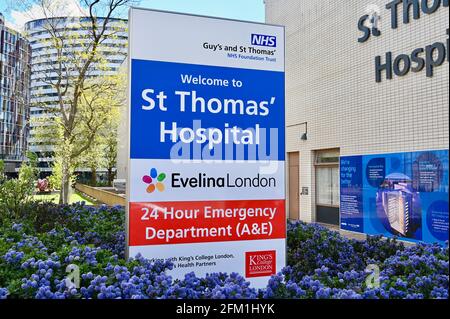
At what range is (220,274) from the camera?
1922mm

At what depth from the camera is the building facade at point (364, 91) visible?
1.17m

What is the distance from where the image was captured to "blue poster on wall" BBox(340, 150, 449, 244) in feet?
3.76

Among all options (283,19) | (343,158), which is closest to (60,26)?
(283,19)

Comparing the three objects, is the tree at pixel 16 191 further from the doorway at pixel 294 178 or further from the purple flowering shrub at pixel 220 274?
the doorway at pixel 294 178

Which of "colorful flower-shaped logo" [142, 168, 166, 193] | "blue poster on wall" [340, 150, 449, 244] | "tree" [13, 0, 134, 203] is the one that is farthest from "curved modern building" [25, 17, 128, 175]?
"blue poster on wall" [340, 150, 449, 244]

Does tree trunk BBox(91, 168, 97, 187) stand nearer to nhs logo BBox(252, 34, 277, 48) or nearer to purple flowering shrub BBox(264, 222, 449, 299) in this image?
purple flowering shrub BBox(264, 222, 449, 299)

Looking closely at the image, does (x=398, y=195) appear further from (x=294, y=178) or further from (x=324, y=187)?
(x=294, y=178)

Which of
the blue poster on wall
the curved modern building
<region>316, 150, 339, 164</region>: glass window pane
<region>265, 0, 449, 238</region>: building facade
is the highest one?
the curved modern building

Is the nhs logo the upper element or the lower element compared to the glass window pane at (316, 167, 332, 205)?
upper

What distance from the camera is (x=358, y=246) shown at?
8.87 feet

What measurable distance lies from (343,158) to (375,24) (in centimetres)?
55

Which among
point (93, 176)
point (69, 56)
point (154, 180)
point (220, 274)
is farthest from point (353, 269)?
point (93, 176)

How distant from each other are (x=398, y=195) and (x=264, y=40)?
56.1 inches

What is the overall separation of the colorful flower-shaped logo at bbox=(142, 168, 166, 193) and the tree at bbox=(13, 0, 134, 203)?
3.88m
